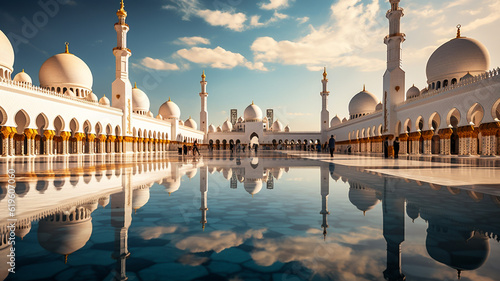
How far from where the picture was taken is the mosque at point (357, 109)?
15.8 metres

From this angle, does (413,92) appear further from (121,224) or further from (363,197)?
(121,224)

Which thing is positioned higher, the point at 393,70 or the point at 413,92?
the point at 393,70

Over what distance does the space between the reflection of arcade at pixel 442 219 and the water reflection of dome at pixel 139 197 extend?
2.13 meters

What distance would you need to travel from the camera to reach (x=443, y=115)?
18.5 m

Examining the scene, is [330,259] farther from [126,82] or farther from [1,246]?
[126,82]

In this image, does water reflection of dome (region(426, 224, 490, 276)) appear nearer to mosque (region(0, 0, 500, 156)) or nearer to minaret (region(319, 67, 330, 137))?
mosque (region(0, 0, 500, 156))

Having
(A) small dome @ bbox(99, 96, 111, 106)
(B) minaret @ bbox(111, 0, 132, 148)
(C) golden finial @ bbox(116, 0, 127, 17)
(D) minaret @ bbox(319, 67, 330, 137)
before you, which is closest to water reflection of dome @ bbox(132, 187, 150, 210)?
(B) minaret @ bbox(111, 0, 132, 148)

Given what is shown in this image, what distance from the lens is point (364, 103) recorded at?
36969 millimetres

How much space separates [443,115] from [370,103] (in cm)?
1885

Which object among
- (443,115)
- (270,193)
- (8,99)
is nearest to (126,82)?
(8,99)

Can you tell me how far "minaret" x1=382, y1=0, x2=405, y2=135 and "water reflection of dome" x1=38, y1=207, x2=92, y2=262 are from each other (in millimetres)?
25147

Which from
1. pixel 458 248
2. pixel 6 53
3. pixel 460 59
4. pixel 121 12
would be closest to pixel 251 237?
pixel 458 248

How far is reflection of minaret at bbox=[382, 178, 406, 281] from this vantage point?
1.39 metres

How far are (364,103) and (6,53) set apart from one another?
1368 inches
